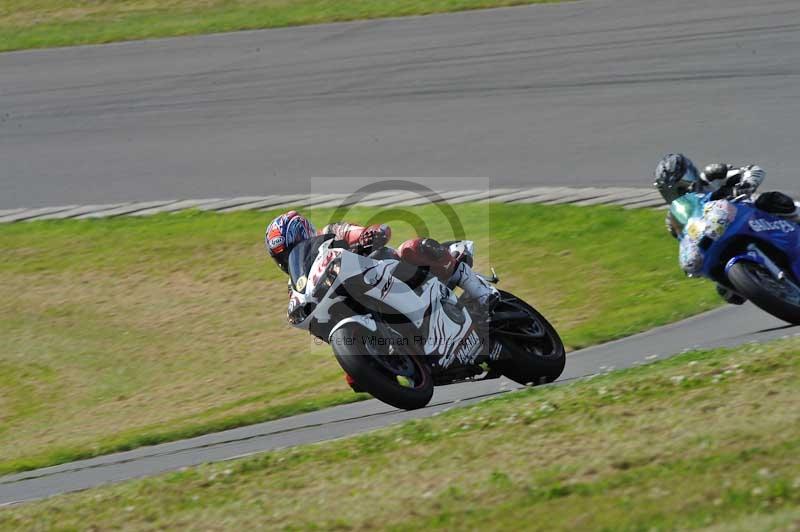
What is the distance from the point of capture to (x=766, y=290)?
8.80 meters

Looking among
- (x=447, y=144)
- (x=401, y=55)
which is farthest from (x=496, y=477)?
(x=401, y=55)

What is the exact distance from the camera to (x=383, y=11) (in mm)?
21766

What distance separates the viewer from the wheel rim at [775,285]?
888 cm

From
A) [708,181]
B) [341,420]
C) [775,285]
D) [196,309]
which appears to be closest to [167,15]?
[196,309]

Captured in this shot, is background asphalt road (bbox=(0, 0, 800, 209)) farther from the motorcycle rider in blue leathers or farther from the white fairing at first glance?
the white fairing

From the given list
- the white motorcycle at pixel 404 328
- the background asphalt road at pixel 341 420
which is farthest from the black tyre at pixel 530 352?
the background asphalt road at pixel 341 420

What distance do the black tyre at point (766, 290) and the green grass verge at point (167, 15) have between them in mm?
12513

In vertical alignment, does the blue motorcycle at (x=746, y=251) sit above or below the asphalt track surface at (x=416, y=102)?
below

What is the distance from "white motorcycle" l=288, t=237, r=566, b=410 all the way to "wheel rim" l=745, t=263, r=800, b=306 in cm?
146

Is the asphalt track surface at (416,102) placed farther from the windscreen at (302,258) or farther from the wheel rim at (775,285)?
the windscreen at (302,258)

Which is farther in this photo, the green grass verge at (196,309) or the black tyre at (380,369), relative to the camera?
the green grass verge at (196,309)

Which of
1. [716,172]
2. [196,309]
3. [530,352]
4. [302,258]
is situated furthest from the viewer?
[196,309]

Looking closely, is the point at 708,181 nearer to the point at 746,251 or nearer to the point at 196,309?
the point at 746,251

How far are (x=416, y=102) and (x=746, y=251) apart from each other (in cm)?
937
